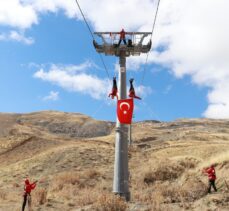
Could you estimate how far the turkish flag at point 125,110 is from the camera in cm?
2306

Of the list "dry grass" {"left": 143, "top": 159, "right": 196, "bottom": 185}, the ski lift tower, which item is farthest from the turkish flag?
"dry grass" {"left": 143, "top": 159, "right": 196, "bottom": 185}

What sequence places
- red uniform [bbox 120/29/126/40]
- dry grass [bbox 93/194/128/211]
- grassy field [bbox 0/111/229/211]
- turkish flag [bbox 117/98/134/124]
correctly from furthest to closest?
1. red uniform [bbox 120/29/126/40]
2. turkish flag [bbox 117/98/134/124]
3. grassy field [bbox 0/111/229/211]
4. dry grass [bbox 93/194/128/211]

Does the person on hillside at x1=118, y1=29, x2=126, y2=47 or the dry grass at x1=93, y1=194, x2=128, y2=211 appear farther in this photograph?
the person on hillside at x1=118, y1=29, x2=126, y2=47

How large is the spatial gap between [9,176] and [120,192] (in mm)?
21189

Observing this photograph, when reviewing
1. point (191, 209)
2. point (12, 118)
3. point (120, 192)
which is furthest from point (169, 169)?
point (12, 118)

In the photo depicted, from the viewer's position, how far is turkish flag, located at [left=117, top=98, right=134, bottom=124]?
23.1 meters

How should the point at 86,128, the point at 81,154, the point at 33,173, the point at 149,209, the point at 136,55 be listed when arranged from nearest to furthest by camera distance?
the point at 149,209, the point at 136,55, the point at 33,173, the point at 81,154, the point at 86,128

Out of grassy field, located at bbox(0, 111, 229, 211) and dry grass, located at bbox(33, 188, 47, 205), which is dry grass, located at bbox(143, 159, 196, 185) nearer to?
grassy field, located at bbox(0, 111, 229, 211)

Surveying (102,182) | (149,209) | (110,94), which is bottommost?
(149,209)

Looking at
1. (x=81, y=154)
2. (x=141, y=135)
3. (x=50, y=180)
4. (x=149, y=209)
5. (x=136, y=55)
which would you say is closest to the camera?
(x=149, y=209)

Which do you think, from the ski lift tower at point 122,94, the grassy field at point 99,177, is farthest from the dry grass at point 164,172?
the ski lift tower at point 122,94

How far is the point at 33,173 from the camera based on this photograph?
43375 millimetres

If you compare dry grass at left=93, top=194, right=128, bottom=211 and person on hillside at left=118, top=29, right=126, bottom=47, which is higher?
person on hillside at left=118, top=29, right=126, bottom=47

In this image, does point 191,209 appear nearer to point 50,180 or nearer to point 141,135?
point 50,180
